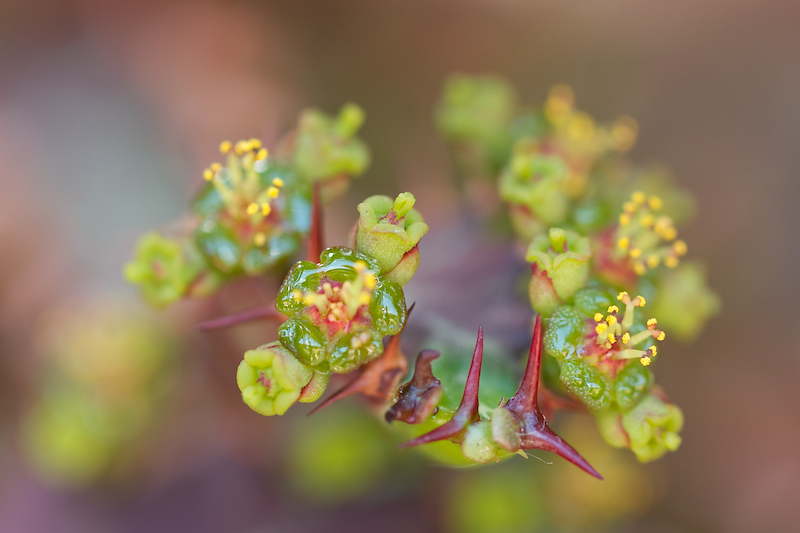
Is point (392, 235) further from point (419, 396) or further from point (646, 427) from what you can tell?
point (646, 427)

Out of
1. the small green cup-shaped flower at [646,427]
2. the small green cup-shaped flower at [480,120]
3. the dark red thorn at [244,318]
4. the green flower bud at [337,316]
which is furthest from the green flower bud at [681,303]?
the dark red thorn at [244,318]

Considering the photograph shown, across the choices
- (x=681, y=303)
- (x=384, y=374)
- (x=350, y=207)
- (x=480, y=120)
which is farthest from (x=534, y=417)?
(x=350, y=207)

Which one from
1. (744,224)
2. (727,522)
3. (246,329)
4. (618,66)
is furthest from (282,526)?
(618,66)

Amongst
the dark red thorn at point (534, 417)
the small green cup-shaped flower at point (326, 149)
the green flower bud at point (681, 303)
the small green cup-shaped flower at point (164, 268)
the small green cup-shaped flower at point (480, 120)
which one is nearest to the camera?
the dark red thorn at point (534, 417)

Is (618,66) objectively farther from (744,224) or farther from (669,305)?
(669,305)

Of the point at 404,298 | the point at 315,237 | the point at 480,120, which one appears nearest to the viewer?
the point at 404,298

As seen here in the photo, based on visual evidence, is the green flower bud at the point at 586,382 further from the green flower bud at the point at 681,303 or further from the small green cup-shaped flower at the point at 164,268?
the small green cup-shaped flower at the point at 164,268
